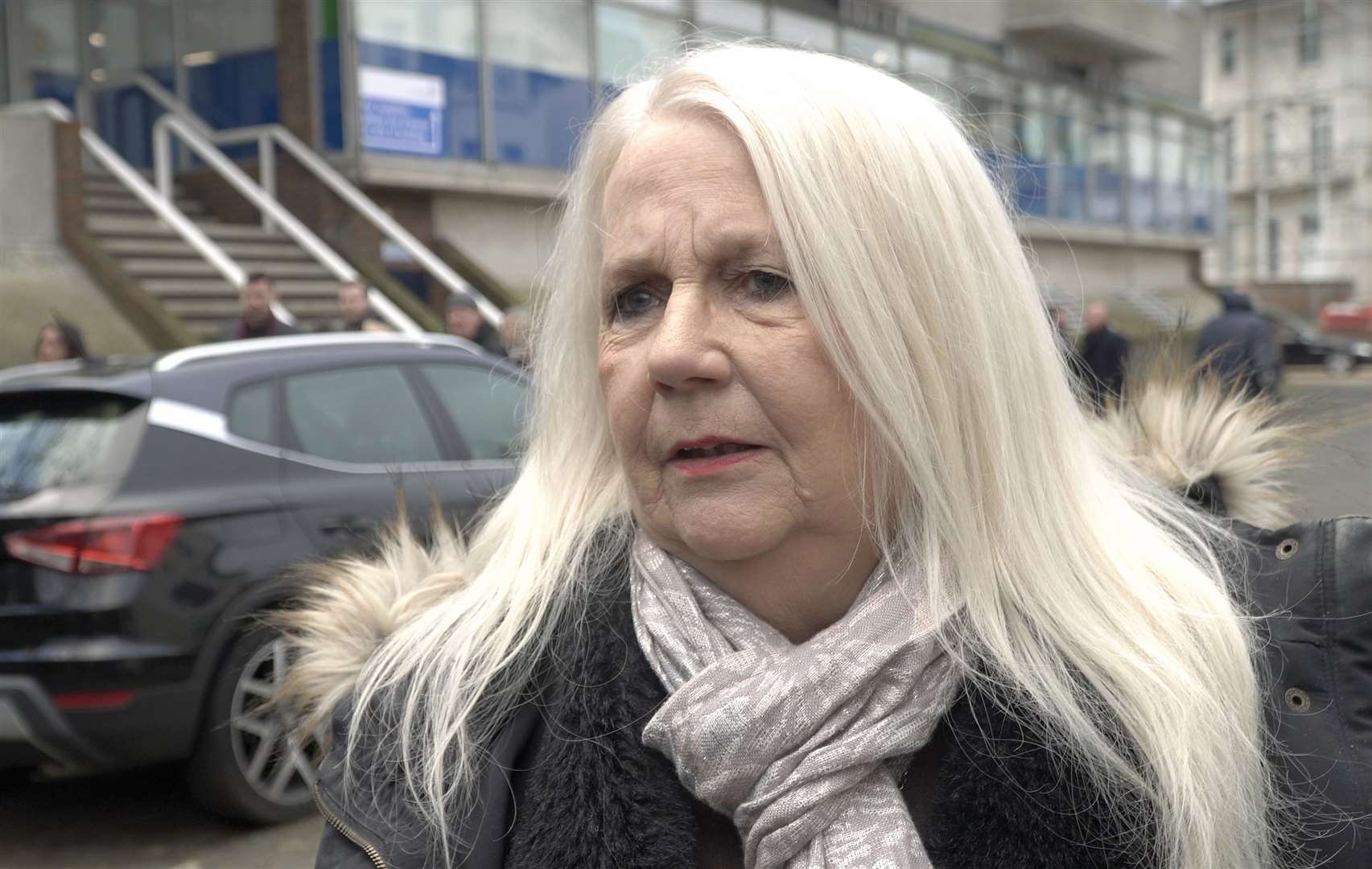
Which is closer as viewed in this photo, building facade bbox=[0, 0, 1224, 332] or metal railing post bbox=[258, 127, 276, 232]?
building facade bbox=[0, 0, 1224, 332]

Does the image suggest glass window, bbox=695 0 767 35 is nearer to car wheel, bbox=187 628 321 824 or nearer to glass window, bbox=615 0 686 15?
glass window, bbox=615 0 686 15

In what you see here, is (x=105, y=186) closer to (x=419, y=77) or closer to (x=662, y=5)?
(x=419, y=77)

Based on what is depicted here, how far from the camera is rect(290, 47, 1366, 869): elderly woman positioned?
144 centimetres

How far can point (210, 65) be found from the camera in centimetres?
1538

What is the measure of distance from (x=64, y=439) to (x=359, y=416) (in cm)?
109

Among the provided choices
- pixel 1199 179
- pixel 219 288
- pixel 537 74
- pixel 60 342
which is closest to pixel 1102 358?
pixel 60 342

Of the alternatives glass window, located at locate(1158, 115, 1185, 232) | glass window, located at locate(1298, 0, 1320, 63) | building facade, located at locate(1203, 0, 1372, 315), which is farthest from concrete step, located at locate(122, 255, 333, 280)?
glass window, located at locate(1298, 0, 1320, 63)

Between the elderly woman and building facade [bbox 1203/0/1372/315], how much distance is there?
1710 inches

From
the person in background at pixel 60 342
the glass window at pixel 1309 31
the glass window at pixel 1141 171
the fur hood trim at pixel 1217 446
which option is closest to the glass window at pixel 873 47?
the glass window at pixel 1141 171

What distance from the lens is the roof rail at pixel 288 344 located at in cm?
483

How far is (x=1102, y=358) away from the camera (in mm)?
8234

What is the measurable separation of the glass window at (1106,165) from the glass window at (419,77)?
1576cm

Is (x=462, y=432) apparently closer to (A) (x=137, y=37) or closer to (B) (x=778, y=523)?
(B) (x=778, y=523)

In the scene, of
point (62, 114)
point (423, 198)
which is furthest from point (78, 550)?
point (423, 198)
